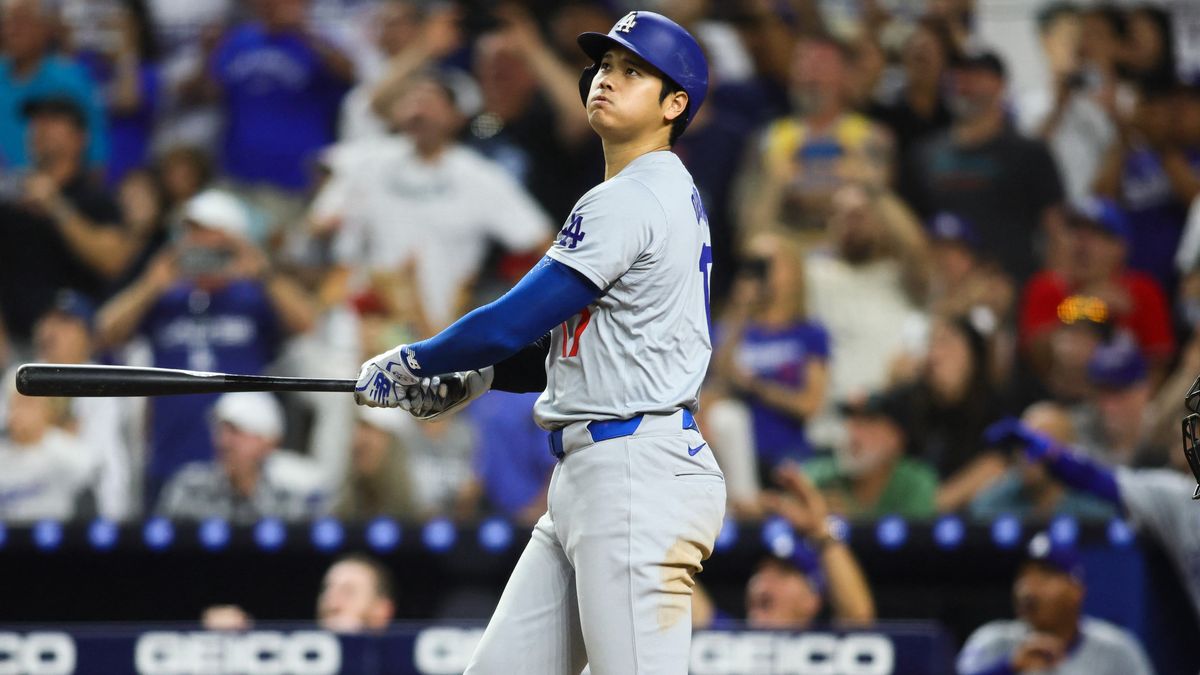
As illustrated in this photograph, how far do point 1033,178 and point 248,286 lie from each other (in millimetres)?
3680

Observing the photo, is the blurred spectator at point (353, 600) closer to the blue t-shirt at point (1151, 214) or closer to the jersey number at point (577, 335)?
the jersey number at point (577, 335)

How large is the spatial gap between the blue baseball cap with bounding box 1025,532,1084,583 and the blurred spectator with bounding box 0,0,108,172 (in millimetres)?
5368

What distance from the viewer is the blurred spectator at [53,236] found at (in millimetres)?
8438

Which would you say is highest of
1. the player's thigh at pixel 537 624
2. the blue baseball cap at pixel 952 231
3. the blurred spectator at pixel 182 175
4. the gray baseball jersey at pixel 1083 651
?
the blurred spectator at pixel 182 175

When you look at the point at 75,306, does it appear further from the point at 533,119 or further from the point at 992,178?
the point at 992,178

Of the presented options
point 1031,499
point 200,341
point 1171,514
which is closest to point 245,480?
point 200,341

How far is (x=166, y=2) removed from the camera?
10.0 meters

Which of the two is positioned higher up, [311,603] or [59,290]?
[59,290]

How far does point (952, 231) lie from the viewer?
7.89 m

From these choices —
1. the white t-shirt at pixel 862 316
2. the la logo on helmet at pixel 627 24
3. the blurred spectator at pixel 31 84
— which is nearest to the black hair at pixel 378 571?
the white t-shirt at pixel 862 316

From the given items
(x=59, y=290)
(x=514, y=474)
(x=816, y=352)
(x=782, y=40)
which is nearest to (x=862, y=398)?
(x=816, y=352)

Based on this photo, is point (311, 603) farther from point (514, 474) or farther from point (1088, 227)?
point (1088, 227)

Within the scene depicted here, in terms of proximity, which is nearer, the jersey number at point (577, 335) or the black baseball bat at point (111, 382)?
the jersey number at point (577, 335)

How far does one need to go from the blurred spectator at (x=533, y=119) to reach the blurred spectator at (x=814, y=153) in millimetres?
781
